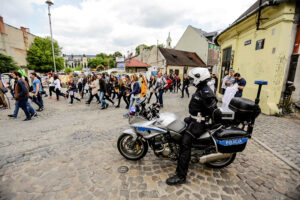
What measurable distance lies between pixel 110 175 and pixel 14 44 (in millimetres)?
47325

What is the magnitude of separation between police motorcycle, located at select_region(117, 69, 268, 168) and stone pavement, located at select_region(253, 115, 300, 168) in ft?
6.20

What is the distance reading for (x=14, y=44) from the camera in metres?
34.8

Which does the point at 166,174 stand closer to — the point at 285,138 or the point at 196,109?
the point at 196,109

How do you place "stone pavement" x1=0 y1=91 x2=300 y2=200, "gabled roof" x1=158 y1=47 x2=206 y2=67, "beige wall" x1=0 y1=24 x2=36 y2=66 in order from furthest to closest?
"beige wall" x1=0 y1=24 x2=36 y2=66
"gabled roof" x1=158 y1=47 x2=206 y2=67
"stone pavement" x1=0 y1=91 x2=300 y2=200

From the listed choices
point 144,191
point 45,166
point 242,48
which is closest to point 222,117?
point 144,191

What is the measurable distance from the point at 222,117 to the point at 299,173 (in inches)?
83.6

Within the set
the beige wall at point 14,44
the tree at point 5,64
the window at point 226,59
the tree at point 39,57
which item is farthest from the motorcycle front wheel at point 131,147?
the tree at point 39,57

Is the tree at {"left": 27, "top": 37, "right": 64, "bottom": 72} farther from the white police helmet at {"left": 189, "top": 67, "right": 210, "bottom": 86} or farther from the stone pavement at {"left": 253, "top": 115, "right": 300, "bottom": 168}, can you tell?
the stone pavement at {"left": 253, "top": 115, "right": 300, "bottom": 168}

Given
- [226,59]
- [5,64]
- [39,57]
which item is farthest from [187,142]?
[39,57]

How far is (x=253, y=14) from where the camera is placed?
→ 6781mm

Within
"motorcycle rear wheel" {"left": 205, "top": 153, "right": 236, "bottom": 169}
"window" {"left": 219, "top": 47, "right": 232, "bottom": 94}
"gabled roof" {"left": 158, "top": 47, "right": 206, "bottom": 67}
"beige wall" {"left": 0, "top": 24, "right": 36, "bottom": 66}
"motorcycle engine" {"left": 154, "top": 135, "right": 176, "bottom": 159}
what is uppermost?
"beige wall" {"left": 0, "top": 24, "right": 36, "bottom": 66}

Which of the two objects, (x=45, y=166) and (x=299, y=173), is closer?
(x=299, y=173)

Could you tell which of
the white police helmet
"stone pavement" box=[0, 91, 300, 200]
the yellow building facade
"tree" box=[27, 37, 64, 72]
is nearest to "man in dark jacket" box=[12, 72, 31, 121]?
"stone pavement" box=[0, 91, 300, 200]

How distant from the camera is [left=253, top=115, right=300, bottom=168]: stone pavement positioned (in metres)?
3.67
